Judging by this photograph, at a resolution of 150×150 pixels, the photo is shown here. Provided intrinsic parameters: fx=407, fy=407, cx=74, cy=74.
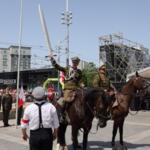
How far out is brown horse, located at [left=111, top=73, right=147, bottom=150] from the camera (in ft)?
36.8

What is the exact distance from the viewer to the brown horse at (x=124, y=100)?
11.2m

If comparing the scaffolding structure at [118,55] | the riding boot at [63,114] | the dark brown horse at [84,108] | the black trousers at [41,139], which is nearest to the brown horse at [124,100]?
the dark brown horse at [84,108]

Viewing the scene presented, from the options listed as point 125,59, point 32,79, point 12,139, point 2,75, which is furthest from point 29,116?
point 2,75

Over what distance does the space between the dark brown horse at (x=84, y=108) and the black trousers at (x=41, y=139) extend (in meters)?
3.20

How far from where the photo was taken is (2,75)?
83.3m

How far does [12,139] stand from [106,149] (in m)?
3.77

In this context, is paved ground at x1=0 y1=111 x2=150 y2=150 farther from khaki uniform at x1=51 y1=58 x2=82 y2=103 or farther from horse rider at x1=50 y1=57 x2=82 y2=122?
khaki uniform at x1=51 y1=58 x2=82 y2=103

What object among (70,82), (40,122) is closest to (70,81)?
(70,82)

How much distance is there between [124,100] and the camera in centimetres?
1137

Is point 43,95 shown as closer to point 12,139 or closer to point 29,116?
point 29,116

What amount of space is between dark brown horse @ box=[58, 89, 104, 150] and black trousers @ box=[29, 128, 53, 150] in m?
3.20

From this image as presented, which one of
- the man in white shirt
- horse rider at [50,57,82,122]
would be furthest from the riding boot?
the man in white shirt

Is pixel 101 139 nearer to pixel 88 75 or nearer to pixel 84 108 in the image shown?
pixel 84 108

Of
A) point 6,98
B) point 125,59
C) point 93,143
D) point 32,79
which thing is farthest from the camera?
point 32,79
